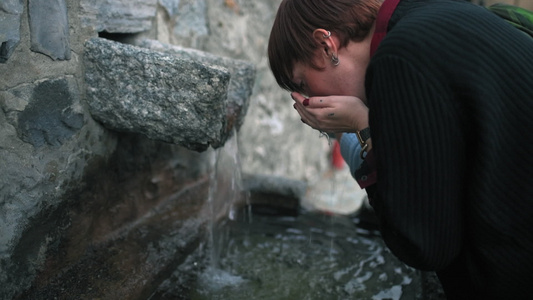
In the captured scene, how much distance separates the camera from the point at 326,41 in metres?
1.06

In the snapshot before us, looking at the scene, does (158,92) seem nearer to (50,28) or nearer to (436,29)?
(50,28)

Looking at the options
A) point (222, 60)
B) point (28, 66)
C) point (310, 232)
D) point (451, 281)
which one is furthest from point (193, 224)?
point (451, 281)

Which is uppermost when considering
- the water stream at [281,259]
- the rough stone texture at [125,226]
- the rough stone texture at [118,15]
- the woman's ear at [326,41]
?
the woman's ear at [326,41]

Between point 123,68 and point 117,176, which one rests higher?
point 123,68

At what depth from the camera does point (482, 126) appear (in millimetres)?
881

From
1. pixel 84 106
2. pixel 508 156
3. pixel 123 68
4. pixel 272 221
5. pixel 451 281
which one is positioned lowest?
pixel 272 221

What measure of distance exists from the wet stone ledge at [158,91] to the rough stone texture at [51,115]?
71mm

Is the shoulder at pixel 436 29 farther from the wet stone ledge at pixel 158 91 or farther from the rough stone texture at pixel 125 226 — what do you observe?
the rough stone texture at pixel 125 226

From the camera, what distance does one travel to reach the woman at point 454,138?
2.88 feet

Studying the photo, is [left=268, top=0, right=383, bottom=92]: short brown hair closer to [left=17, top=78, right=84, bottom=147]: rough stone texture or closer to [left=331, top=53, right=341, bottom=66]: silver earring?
[left=331, top=53, right=341, bottom=66]: silver earring

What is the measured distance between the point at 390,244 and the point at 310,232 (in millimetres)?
1086

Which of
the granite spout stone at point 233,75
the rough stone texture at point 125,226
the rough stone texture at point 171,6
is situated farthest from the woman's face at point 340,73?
the rough stone texture at point 171,6

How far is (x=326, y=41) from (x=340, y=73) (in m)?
0.09

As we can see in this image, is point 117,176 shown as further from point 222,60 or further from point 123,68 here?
point 222,60
